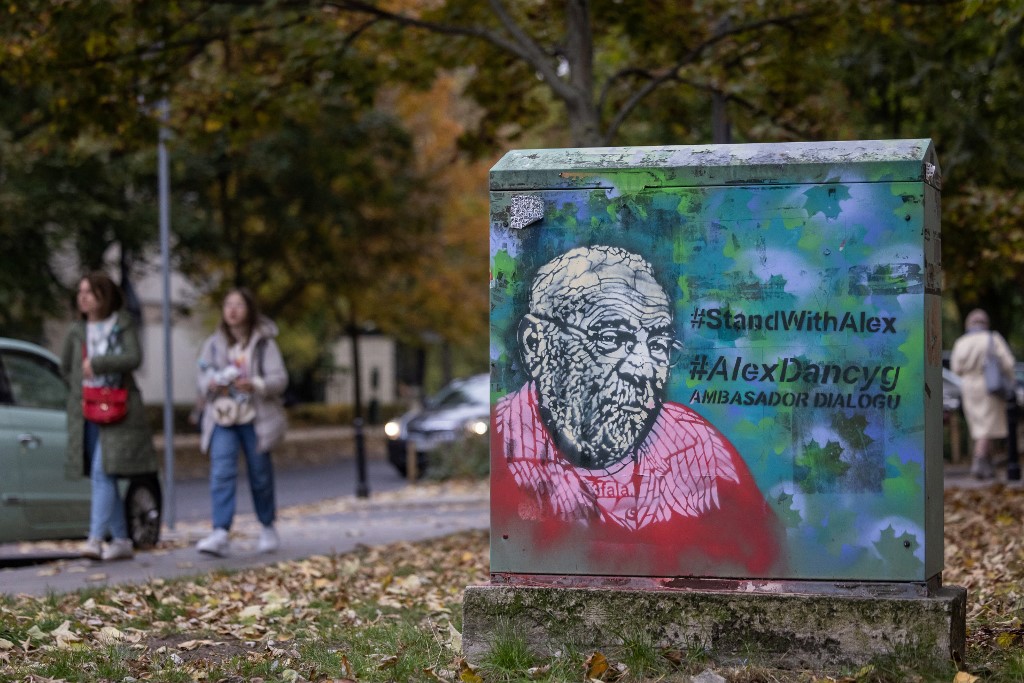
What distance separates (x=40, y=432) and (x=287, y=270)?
19.7 m

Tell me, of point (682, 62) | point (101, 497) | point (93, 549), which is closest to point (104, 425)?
point (101, 497)

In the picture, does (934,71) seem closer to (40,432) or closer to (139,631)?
(40,432)

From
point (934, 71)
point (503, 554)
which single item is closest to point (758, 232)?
point (503, 554)

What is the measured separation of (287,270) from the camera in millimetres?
29812

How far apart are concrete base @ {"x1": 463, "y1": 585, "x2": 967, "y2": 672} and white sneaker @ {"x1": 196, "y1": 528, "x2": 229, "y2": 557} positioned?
187 inches

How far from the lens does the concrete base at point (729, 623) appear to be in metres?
4.73

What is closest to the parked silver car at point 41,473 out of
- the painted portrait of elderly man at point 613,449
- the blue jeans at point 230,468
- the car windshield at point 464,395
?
the blue jeans at point 230,468

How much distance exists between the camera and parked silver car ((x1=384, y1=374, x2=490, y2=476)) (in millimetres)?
20906

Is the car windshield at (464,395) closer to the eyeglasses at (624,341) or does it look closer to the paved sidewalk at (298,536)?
the paved sidewalk at (298,536)

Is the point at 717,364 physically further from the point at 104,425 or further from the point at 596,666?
the point at 104,425

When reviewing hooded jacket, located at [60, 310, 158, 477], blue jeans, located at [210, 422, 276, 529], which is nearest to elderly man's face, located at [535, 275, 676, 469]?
blue jeans, located at [210, 422, 276, 529]

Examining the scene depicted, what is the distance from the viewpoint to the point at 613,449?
16.7 feet

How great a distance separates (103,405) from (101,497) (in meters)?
0.64

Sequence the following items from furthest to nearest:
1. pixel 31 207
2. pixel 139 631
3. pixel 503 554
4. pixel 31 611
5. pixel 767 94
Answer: pixel 31 207 < pixel 767 94 < pixel 31 611 < pixel 139 631 < pixel 503 554
